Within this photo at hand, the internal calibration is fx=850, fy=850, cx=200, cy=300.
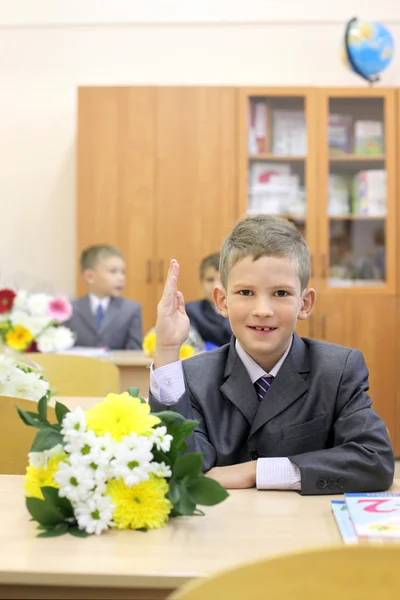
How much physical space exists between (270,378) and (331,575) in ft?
3.52

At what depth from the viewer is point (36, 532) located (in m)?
1.24

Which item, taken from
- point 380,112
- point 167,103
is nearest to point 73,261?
point 167,103

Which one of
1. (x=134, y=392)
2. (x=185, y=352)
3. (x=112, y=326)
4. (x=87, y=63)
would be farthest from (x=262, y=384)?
(x=87, y=63)

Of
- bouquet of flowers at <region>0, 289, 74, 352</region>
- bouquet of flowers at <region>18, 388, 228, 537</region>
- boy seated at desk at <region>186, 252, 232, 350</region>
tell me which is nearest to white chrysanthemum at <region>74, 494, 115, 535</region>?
bouquet of flowers at <region>18, 388, 228, 537</region>

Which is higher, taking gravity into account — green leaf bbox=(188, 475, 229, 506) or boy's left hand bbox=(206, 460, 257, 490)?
green leaf bbox=(188, 475, 229, 506)

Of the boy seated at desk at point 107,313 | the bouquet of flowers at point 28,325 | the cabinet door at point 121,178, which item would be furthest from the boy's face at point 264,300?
the cabinet door at point 121,178

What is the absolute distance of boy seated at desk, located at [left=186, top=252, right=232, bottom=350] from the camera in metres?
4.82

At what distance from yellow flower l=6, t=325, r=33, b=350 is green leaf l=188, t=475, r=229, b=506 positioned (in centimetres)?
220

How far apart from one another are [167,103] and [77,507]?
438 centimetres

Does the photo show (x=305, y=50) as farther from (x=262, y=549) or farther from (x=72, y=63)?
(x=262, y=549)

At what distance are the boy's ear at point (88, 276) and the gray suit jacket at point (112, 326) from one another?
17 centimetres

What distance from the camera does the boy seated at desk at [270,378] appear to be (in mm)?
1764

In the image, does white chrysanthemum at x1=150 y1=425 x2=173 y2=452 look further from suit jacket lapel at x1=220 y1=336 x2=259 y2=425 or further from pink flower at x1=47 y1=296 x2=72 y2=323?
pink flower at x1=47 y1=296 x2=72 y2=323

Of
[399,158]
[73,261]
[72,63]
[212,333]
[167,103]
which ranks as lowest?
[212,333]
